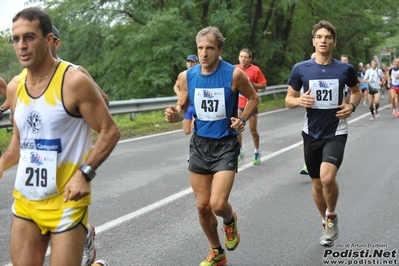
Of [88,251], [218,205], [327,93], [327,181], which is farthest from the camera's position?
[327,93]

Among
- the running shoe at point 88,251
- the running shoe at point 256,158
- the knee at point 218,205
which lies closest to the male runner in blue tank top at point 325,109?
the knee at point 218,205

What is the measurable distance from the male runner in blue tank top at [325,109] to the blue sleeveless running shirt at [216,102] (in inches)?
38.5

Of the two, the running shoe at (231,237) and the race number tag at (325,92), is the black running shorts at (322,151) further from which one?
the running shoe at (231,237)

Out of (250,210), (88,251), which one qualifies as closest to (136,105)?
(250,210)

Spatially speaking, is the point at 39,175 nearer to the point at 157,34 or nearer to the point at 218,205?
the point at 218,205

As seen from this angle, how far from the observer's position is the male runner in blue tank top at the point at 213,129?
17.7 feet

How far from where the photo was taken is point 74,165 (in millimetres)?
3623

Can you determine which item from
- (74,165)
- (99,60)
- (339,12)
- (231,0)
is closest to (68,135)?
(74,165)

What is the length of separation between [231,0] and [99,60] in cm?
712

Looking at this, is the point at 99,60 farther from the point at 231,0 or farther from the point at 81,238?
the point at 81,238

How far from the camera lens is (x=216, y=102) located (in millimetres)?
5477

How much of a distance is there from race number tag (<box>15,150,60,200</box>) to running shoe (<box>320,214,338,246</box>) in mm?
3200

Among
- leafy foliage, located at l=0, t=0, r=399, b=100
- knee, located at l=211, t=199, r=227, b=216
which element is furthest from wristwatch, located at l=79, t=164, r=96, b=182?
leafy foliage, located at l=0, t=0, r=399, b=100

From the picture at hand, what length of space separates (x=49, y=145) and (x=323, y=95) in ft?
11.0
